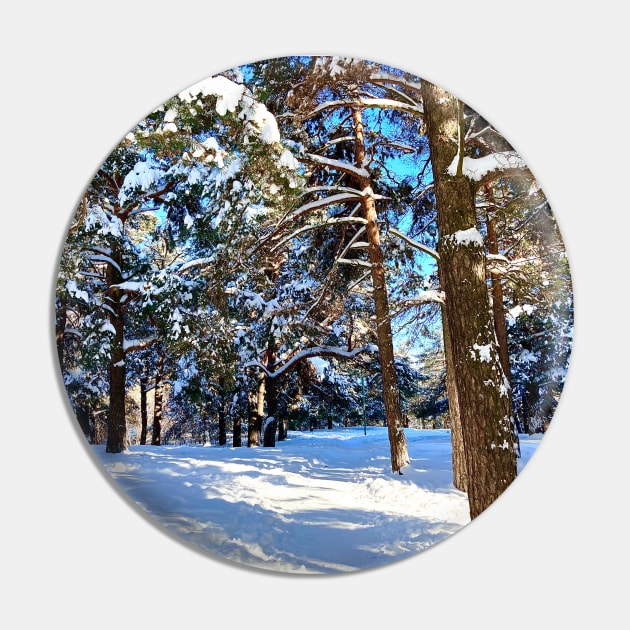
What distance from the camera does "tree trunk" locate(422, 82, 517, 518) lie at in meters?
2.32

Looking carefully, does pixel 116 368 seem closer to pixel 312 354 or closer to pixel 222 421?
pixel 222 421

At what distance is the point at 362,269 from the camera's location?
8.07 feet

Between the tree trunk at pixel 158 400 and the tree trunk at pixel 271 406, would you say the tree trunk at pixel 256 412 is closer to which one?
the tree trunk at pixel 271 406

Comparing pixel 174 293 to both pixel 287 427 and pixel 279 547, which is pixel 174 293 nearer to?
pixel 287 427

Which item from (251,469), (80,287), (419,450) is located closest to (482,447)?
(419,450)

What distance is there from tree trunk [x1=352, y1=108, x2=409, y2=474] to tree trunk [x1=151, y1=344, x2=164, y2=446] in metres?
1.06

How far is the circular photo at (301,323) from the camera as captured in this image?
230 cm

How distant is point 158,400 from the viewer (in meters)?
2.26

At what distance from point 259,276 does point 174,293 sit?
16.4 inches

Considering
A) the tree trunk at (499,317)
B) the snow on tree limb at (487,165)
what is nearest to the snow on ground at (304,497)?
the tree trunk at (499,317)

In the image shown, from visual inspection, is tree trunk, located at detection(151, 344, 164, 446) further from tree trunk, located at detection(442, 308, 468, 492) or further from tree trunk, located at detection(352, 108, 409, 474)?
tree trunk, located at detection(442, 308, 468, 492)

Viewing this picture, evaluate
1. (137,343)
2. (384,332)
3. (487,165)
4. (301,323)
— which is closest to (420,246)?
(384,332)

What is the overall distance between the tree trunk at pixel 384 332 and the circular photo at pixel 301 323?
10 mm

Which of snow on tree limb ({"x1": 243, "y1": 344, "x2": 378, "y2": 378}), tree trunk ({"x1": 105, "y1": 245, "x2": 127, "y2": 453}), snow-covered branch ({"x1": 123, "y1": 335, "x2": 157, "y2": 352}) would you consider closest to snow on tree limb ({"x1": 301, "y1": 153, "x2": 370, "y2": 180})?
snow on tree limb ({"x1": 243, "y1": 344, "x2": 378, "y2": 378})
